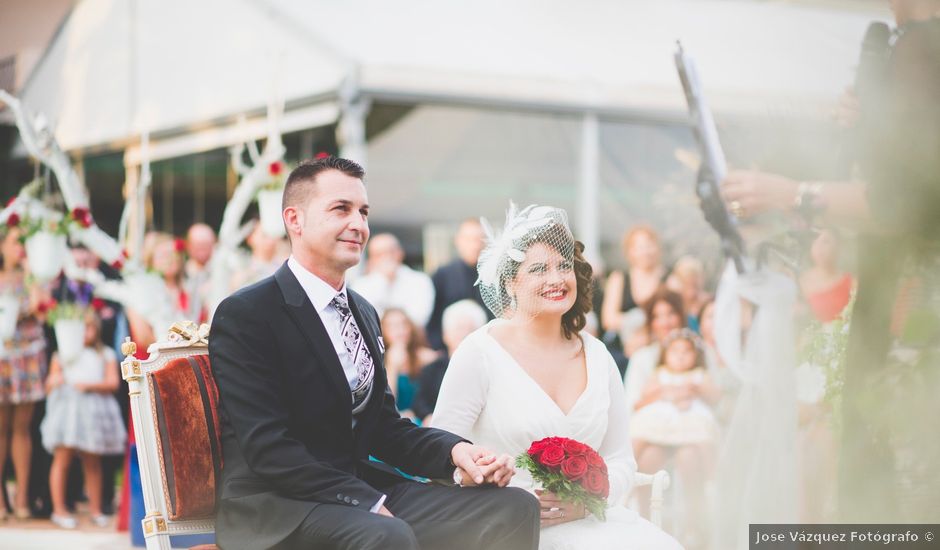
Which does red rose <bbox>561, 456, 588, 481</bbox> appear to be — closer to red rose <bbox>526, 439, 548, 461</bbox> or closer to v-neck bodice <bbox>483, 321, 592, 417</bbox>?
red rose <bbox>526, 439, 548, 461</bbox>

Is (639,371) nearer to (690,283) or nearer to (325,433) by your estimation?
(690,283)

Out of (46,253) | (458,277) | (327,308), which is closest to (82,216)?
(46,253)

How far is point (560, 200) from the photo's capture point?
7.71 meters

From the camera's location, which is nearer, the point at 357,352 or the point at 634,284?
the point at 357,352

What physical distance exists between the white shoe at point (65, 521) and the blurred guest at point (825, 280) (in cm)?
469

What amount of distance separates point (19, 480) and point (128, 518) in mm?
1111

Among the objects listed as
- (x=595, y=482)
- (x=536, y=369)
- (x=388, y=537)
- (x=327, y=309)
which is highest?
(x=327, y=309)

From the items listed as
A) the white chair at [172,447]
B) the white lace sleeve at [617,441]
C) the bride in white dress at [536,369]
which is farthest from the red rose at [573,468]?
the white chair at [172,447]

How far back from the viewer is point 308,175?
287 centimetres

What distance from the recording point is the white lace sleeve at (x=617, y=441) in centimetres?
319

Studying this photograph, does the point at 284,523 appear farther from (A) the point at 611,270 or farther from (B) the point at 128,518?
(A) the point at 611,270

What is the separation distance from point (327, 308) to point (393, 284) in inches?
164

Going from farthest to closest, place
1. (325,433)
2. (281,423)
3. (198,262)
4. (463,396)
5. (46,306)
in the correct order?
(198,262), (46,306), (463,396), (325,433), (281,423)

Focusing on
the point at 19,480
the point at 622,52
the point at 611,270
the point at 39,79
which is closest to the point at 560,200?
the point at 611,270
